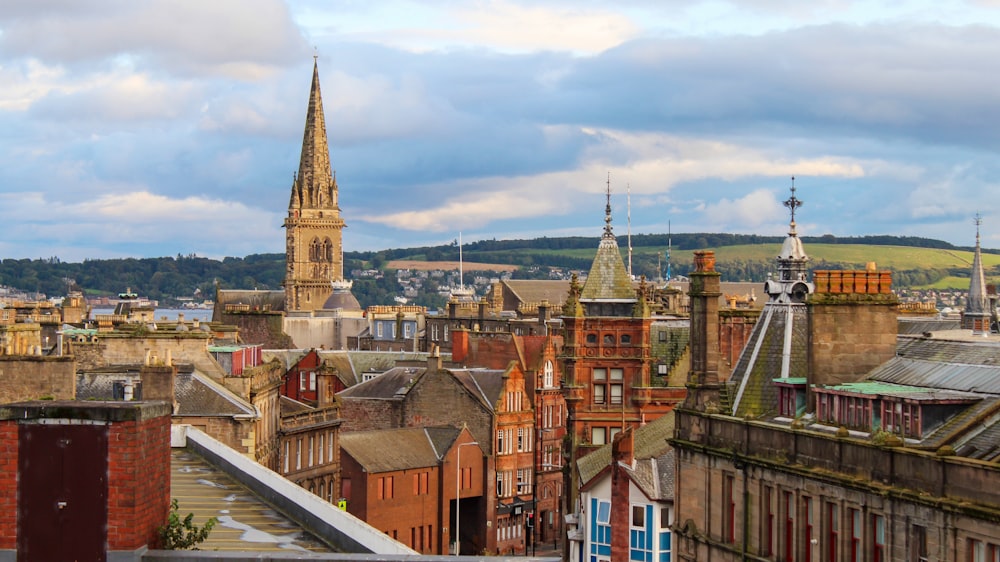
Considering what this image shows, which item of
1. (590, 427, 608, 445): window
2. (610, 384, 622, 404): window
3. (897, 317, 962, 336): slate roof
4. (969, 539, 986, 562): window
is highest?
(897, 317, 962, 336): slate roof

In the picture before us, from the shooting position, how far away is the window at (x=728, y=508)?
164 ft

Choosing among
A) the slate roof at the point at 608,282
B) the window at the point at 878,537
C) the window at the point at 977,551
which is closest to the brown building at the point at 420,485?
the slate roof at the point at 608,282

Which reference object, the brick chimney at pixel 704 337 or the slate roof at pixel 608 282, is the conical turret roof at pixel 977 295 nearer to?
the slate roof at pixel 608 282

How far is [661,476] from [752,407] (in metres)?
7.85

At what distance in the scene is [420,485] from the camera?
104 meters

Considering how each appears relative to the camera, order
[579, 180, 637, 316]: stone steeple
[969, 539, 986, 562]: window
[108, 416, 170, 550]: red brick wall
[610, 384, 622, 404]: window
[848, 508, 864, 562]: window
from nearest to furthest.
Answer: [108, 416, 170, 550]: red brick wall, [969, 539, 986, 562]: window, [848, 508, 864, 562]: window, [610, 384, 622, 404]: window, [579, 180, 637, 316]: stone steeple

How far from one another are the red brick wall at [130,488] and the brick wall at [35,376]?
145 feet

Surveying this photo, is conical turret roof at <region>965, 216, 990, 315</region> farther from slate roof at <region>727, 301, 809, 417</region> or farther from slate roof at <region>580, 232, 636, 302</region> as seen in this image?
slate roof at <region>727, 301, 809, 417</region>

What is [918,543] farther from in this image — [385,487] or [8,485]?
[385,487]

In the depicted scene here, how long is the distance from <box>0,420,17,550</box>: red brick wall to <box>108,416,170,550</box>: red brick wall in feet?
4.21

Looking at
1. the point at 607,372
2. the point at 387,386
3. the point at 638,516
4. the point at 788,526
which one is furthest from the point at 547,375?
the point at 788,526

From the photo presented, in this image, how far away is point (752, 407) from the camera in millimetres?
51906

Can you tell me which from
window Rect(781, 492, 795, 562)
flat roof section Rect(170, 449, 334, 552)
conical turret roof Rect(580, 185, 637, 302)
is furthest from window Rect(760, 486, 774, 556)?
conical turret roof Rect(580, 185, 637, 302)

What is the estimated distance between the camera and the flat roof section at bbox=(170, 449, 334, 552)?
2847 centimetres
